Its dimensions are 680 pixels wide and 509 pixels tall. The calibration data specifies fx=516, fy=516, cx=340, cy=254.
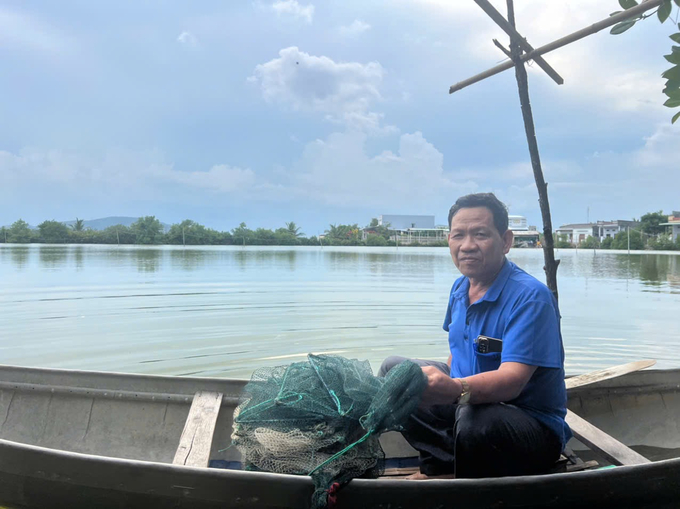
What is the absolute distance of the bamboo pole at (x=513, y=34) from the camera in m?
3.76

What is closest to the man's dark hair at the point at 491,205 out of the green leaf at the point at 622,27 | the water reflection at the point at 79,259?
the green leaf at the point at 622,27

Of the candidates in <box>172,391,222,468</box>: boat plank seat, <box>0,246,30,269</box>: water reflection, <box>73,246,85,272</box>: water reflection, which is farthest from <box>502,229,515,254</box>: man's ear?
<box>0,246,30,269</box>: water reflection

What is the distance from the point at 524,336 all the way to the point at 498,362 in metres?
0.26

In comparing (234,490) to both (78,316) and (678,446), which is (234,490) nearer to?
(678,446)

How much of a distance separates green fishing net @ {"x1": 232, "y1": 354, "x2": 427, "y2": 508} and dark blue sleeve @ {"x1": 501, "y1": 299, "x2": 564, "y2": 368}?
0.41 metres

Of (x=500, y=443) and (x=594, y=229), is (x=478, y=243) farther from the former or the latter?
(x=594, y=229)

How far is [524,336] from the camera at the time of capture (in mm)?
2027

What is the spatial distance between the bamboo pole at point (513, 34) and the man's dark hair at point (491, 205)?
209 cm

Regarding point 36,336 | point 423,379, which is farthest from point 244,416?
point 36,336

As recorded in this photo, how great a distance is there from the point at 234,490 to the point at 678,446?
3.07 metres

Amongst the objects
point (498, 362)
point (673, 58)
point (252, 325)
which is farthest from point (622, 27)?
point (252, 325)

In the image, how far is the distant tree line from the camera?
3531 inches

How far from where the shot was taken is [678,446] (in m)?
3.43

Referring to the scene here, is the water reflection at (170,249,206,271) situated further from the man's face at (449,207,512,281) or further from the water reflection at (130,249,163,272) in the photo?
the man's face at (449,207,512,281)
